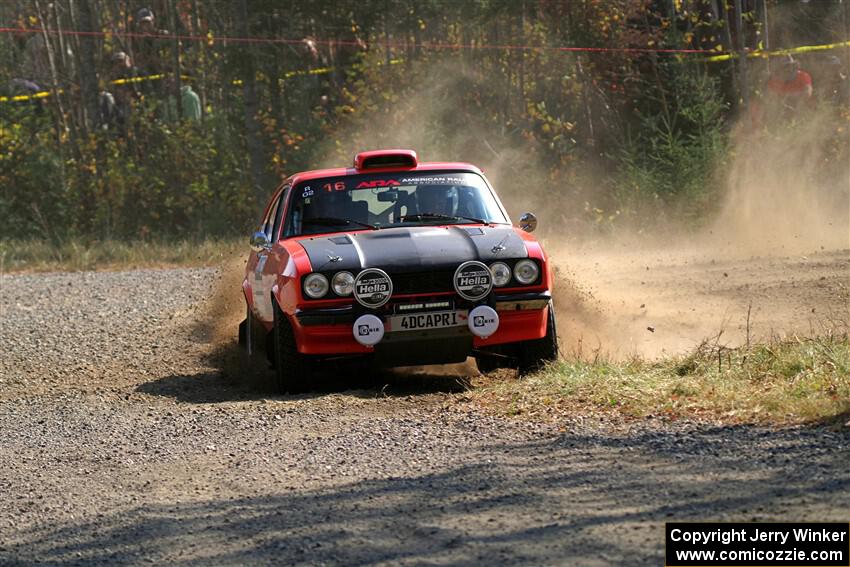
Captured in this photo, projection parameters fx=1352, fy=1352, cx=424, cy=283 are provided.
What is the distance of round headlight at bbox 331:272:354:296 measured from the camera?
927 cm

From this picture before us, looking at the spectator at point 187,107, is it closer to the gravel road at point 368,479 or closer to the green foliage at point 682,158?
the green foliage at point 682,158

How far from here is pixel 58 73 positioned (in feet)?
100

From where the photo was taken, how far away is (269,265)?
1046 cm

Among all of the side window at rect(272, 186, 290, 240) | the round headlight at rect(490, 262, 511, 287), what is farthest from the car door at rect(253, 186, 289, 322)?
the round headlight at rect(490, 262, 511, 287)

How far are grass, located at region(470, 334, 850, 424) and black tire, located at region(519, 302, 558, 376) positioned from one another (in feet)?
0.38

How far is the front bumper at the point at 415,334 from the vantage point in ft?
30.5

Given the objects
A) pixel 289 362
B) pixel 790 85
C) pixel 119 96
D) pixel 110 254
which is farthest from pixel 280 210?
pixel 119 96

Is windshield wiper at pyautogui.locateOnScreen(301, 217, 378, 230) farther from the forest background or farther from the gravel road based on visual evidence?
the forest background

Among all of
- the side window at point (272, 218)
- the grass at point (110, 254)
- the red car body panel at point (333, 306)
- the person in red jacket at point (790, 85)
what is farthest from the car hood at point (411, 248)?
the person in red jacket at point (790, 85)

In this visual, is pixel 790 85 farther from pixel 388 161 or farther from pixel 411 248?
pixel 411 248

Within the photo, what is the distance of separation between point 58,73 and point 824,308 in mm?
21776

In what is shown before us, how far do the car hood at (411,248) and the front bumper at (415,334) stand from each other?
0.99 ft

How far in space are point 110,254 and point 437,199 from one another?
53.2 ft

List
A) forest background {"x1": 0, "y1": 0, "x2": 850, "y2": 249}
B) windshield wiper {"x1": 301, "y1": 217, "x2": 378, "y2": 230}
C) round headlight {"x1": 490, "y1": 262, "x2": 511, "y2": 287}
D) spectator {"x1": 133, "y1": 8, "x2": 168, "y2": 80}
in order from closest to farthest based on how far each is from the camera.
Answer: round headlight {"x1": 490, "y1": 262, "x2": 511, "y2": 287} < windshield wiper {"x1": 301, "y1": 217, "x2": 378, "y2": 230} < forest background {"x1": 0, "y1": 0, "x2": 850, "y2": 249} < spectator {"x1": 133, "y1": 8, "x2": 168, "y2": 80}
